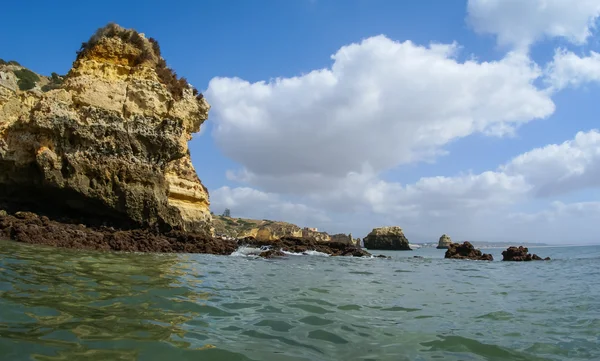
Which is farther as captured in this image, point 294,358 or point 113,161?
point 113,161

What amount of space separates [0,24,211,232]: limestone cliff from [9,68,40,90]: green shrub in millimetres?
12748

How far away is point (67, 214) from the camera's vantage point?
59.9ft

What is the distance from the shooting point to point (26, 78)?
35250 millimetres

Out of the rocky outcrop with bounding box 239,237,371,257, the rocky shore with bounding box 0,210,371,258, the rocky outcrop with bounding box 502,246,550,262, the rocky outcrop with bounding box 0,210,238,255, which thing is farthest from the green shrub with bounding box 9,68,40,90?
the rocky outcrop with bounding box 502,246,550,262

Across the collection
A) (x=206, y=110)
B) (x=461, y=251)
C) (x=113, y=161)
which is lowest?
(x=461, y=251)

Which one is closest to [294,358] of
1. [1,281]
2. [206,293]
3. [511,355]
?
[511,355]

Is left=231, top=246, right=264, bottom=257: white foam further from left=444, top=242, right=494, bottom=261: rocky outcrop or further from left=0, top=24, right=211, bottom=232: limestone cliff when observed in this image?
left=444, top=242, right=494, bottom=261: rocky outcrop

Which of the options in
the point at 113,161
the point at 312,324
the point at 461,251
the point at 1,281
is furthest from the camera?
the point at 461,251

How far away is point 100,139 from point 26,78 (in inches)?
964

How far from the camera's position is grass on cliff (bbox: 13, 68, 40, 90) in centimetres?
3166

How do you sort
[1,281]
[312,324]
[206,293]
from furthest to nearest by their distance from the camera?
Result: [206,293], [1,281], [312,324]

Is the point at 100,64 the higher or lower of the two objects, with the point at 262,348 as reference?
higher

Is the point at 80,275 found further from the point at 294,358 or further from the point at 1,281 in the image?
the point at 294,358

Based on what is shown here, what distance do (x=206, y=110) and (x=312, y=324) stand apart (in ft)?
66.6
